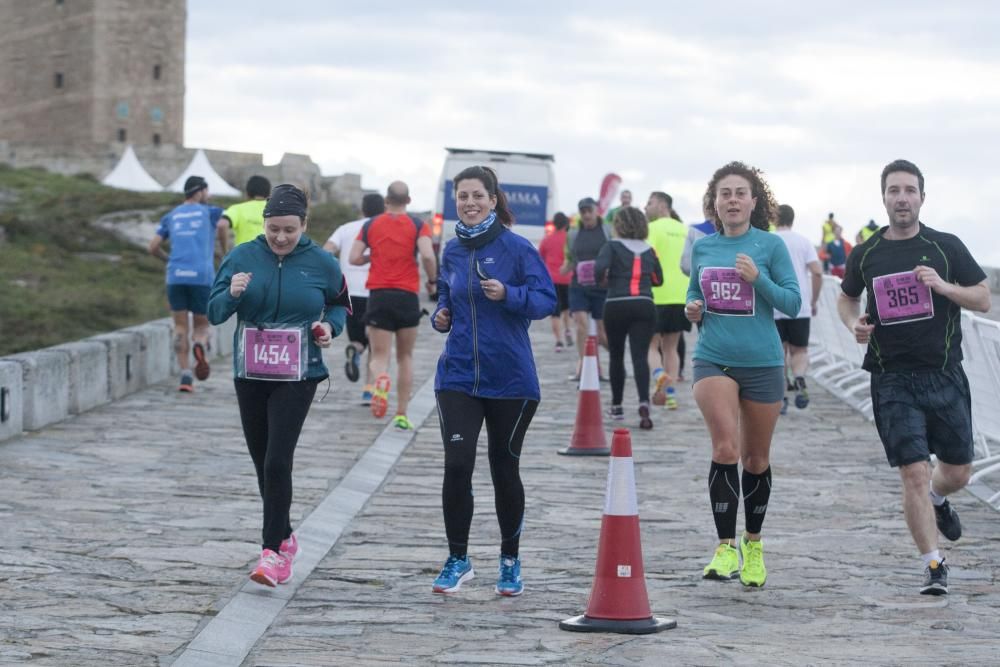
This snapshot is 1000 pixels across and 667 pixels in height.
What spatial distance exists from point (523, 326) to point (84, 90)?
304 ft

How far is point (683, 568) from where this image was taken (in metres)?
7.77

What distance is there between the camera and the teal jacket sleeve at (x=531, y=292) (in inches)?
274

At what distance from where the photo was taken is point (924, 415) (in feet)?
23.8

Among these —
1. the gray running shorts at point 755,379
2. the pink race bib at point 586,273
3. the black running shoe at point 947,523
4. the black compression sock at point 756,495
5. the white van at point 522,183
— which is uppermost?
the white van at point 522,183

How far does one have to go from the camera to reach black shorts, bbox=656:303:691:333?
555 inches

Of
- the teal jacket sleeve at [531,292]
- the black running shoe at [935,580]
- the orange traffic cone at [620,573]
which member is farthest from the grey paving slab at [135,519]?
the black running shoe at [935,580]

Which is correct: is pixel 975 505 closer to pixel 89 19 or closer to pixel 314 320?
pixel 314 320

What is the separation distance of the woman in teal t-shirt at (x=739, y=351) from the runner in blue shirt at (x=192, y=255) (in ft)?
24.4

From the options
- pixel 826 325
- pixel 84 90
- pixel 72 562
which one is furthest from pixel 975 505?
pixel 84 90

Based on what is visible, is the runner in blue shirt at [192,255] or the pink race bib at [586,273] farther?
the pink race bib at [586,273]

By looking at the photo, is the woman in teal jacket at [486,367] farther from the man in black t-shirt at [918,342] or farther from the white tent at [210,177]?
the white tent at [210,177]

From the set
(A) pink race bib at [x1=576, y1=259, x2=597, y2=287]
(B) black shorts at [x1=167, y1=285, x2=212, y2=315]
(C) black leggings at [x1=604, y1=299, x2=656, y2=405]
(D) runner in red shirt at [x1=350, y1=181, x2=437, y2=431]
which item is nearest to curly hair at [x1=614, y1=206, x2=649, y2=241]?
(C) black leggings at [x1=604, y1=299, x2=656, y2=405]

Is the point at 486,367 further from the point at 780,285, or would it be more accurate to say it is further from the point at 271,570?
the point at 780,285

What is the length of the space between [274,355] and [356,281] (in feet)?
23.4
